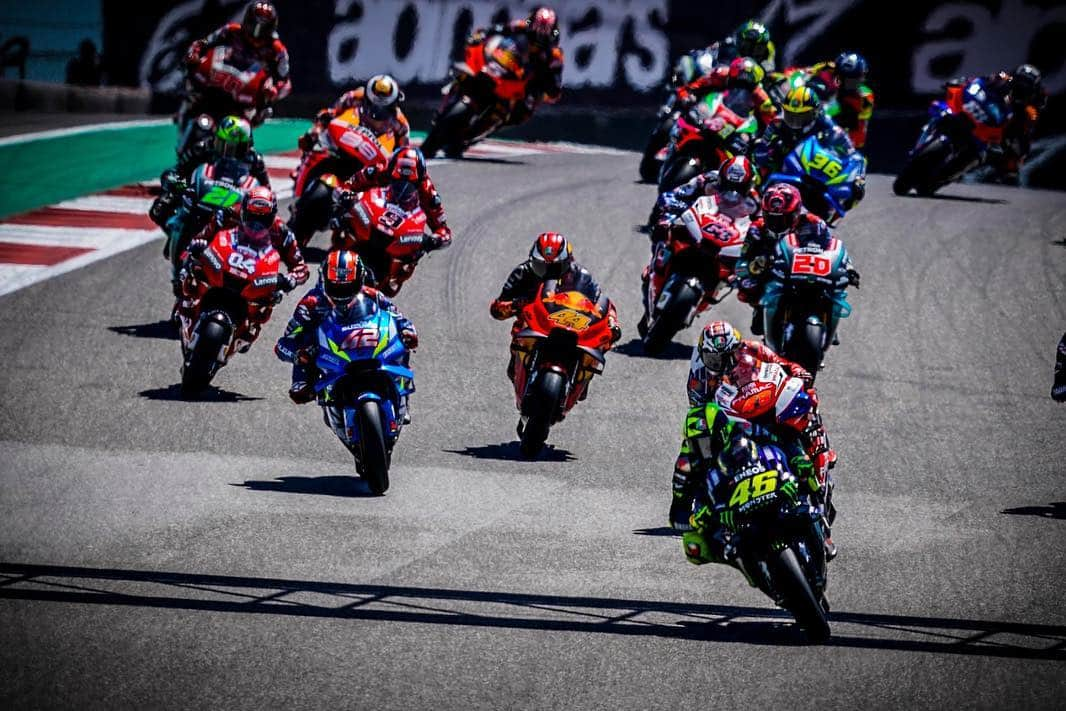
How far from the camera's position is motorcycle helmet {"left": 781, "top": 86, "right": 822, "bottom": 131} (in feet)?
59.8

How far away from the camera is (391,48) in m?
26.1

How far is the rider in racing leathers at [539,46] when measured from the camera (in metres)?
23.1

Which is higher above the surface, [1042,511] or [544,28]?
[544,28]

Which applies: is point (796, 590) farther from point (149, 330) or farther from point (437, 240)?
point (149, 330)

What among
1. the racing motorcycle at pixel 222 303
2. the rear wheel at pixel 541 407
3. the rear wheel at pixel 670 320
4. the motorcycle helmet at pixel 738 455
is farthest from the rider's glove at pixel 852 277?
the motorcycle helmet at pixel 738 455

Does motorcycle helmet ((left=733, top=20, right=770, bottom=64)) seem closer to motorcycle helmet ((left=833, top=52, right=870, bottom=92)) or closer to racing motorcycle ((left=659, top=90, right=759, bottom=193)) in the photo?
motorcycle helmet ((left=833, top=52, right=870, bottom=92))

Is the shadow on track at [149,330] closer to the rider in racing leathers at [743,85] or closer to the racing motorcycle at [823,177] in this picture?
the racing motorcycle at [823,177]

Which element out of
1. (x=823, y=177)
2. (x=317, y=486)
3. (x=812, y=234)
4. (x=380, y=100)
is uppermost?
(x=380, y=100)

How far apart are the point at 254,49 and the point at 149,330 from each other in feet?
18.2

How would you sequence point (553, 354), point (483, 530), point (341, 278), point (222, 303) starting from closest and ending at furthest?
point (483, 530)
point (341, 278)
point (553, 354)
point (222, 303)

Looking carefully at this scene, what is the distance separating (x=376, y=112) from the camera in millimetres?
18266

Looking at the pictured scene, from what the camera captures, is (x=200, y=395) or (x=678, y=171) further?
(x=678, y=171)

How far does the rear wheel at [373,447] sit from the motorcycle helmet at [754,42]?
11.4m

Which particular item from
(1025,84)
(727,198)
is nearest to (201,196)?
(727,198)
